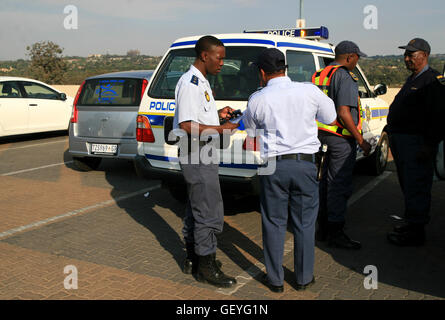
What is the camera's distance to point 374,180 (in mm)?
7488

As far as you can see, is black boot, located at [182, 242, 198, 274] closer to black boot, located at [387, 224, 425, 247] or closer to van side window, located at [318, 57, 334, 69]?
black boot, located at [387, 224, 425, 247]

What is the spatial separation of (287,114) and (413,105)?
1705mm

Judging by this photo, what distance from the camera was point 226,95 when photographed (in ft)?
16.6

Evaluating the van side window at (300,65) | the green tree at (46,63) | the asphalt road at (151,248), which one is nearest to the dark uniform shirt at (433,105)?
the asphalt road at (151,248)

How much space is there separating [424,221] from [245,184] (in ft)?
5.88

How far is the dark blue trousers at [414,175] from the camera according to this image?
447 centimetres

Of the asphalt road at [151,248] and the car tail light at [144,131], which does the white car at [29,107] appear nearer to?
the asphalt road at [151,248]

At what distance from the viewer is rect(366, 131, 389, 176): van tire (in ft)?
24.8

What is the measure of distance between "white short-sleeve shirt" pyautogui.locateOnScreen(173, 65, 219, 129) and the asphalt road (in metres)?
1.34

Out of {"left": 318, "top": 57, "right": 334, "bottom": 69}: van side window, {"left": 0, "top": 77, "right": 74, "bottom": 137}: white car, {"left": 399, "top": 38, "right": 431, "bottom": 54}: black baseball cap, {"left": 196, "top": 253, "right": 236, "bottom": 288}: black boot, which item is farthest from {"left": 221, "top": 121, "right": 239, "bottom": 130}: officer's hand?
{"left": 0, "top": 77, "right": 74, "bottom": 137}: white car

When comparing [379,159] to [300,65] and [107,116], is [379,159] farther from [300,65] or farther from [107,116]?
[107,116]

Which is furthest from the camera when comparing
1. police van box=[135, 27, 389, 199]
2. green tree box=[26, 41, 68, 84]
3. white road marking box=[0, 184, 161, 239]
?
green tree box=[26, 41, 68, 84]

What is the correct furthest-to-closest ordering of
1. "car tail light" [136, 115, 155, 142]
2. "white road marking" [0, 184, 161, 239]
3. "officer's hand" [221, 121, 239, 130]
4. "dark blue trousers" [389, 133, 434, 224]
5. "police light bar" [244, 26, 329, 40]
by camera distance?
"police light bar" [244, 26, 329, 40] < "car tail light" [136, 115, 155, 142] < "white road marking" [0, 184, 161, 239] < "dark blue trousers" [389, 133, 434, 224] < "officer's hand" [221, 121, 239, 130]
